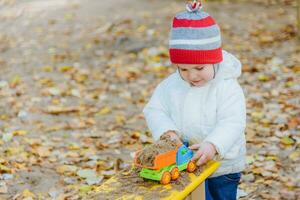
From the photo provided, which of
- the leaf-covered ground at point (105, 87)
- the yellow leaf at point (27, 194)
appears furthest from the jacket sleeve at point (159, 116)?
the yellow leaf at point (27, 194)

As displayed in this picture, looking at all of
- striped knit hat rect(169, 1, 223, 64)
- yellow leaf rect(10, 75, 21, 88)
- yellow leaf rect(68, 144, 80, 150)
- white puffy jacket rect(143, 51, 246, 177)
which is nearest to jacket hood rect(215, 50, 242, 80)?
white puffy jacket rect(143, 51, 246, 177)

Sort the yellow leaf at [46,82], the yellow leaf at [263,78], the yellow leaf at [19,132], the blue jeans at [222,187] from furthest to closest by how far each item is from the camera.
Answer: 1. the yellow leaf at [46,82]
2. the yellow leaf at [263,78]
3. the yellow leaf at [19,132]
4. the blue jeans at [222,187]

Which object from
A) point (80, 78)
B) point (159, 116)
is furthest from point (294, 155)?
point (80, 78)

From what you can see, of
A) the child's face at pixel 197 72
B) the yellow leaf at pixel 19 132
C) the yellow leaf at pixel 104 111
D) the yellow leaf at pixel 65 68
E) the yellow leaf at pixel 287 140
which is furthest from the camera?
the yellow leaf at pixel 65 68

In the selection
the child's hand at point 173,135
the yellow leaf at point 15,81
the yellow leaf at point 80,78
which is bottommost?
the yellow leaf at point 80,78

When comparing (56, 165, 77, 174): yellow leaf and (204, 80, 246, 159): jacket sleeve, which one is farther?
(56, 165, 77, 174): yellow leaf

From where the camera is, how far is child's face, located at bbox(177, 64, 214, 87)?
2.90 m

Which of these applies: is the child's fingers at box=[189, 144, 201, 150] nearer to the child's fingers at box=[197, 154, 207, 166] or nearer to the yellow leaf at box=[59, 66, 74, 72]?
the child's fingers at box=[197, 154, 207, 166]

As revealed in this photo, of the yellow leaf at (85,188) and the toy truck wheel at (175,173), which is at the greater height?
the toy truck wheel at (175,173)

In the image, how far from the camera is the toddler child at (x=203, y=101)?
9.39 feet

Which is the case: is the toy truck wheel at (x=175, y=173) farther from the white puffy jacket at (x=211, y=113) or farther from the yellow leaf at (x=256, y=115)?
the yellow leaf at (x=256, y=115)

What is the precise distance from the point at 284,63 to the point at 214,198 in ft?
12.3

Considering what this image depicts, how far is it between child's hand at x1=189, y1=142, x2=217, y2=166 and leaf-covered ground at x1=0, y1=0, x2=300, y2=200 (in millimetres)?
521

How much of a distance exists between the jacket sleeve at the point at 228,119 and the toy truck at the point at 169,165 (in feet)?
0.51
